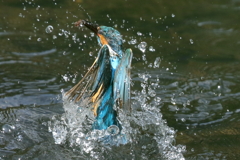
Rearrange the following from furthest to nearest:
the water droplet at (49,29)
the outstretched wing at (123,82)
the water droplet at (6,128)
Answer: the water droplet at (49,29), the water droplet at (6,128), the outstretched wing at (123,82)

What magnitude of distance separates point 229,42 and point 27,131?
2.48 metres

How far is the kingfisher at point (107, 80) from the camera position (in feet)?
8.34

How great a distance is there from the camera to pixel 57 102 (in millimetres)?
3471

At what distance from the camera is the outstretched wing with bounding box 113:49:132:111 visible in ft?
8.19

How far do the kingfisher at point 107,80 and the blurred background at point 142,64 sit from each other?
0.33 m

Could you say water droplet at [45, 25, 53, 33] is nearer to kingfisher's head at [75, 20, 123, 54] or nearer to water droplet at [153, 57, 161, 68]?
water droplet at [153, 57, 161, 68]

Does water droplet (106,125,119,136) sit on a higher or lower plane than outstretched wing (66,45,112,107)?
lower

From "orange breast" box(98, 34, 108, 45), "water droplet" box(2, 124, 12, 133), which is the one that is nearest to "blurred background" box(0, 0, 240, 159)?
"water droplet" box(2, 124, 12, 133)

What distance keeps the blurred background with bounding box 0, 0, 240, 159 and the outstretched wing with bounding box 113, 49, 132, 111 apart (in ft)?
1.40

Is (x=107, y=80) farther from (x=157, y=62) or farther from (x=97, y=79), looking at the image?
(x=157, y=62)

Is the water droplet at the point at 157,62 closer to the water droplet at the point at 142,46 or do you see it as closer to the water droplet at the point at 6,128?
the water droplet at the point at 142,46

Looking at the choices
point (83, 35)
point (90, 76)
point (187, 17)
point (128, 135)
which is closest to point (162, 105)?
point (128, 135)

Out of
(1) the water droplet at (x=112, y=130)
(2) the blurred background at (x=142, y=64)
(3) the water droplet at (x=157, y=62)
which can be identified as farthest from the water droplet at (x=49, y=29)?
(1) the water droplet at (x=112, y=130)

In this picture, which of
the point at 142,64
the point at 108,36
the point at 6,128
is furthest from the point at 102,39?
the point at 142,64
